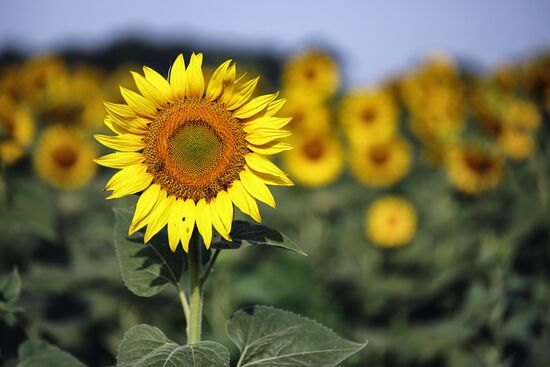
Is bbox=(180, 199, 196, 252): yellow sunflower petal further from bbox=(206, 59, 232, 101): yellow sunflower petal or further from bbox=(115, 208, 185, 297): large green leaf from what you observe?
bbox=(206, 59, 232, 101): yellow sunflower petal

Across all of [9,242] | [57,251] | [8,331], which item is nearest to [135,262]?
[8,331]

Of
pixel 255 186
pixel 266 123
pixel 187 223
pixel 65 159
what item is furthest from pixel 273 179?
pixel 65 159

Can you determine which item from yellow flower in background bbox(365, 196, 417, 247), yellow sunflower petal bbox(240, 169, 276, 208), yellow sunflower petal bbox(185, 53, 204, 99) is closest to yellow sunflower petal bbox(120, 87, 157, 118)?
yellow sunflower petal bbox(185, 53, 204, 99)

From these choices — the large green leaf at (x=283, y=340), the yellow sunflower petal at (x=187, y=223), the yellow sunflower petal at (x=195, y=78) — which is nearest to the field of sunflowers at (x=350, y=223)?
the yellow sunflower petal at (x=195, y=78)

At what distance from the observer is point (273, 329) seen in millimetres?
2148

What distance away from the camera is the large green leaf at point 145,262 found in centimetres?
213

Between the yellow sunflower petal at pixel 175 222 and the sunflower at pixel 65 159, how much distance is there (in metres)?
4.32

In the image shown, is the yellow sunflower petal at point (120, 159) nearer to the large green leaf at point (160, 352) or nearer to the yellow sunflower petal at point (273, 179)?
the yellow sunflower petal at point (273, 179)

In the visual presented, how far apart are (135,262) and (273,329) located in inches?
19.0

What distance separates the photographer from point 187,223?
204 centimetres

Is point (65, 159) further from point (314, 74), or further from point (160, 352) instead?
point (160, 352)

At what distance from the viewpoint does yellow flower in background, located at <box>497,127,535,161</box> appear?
18.9 ft

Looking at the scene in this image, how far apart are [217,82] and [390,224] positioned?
3.91m

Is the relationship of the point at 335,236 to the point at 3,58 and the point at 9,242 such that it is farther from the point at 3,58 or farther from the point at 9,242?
the point at 3,58
